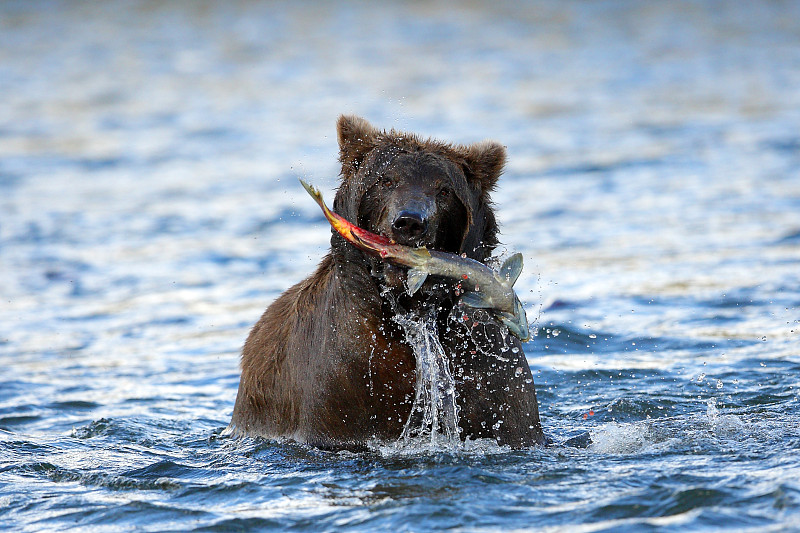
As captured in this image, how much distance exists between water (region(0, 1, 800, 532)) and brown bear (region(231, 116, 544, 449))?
246mm

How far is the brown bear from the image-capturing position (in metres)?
6.20

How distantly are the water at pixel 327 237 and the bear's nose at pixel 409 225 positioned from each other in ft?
4.13

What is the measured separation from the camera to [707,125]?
64.7 feet

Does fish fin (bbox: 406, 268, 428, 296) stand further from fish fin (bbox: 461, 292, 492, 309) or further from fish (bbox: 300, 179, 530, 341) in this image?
fish fin (bbox: 461, 292, 492, 309)

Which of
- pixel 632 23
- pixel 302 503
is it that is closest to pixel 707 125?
pixel 632 23

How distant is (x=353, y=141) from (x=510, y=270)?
1.19m

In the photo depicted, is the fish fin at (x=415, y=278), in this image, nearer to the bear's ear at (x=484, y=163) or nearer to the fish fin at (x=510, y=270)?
the fish fin at (x=510, y=270)

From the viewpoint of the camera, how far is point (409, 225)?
5887 mm

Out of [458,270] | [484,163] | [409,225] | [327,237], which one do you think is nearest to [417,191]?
[409,225]

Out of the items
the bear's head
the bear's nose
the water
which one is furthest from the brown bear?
the water

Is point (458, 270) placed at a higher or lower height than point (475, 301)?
higher

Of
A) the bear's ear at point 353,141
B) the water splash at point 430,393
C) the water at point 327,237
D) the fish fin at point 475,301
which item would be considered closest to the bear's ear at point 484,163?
the bear's ear at point 353,141

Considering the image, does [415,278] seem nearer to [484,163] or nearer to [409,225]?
[409,225]

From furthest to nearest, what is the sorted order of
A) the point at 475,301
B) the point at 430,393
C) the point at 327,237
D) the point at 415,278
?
the point at 327,237 → the point at 430,393 → the point at 475,301 → the point at 415,278
